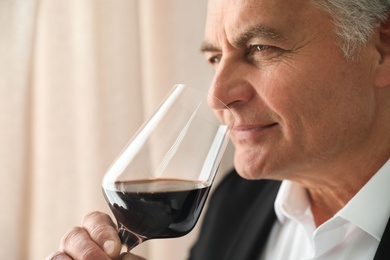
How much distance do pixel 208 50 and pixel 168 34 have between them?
537 mm

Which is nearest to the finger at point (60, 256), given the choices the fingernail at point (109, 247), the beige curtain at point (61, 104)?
the fingernail at point (109, 247)

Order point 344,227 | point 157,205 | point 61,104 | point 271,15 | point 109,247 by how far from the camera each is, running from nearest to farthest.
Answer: point 157,205 → point 109,247 → point 271,15 → point 344,227 → point 61,104

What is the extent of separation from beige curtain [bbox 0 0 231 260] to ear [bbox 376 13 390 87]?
87cm

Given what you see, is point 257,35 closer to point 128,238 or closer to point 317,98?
point 317,98

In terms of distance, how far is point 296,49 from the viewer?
1.49m

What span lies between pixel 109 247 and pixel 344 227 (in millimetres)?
739

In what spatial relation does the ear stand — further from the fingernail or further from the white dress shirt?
the fingernail

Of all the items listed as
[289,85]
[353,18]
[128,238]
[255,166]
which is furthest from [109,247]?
[353,18]

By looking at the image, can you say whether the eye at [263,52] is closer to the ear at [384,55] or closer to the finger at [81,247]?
the ear at [384,55]

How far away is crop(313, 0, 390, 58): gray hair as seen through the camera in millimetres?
1468

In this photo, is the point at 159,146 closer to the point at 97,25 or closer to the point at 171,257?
the point at 97,25

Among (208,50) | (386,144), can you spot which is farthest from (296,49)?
(386,144)

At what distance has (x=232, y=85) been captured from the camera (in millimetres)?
1509

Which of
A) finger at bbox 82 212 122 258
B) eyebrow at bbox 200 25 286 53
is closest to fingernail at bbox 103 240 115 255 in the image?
finger at bbox 82 212 122 258
